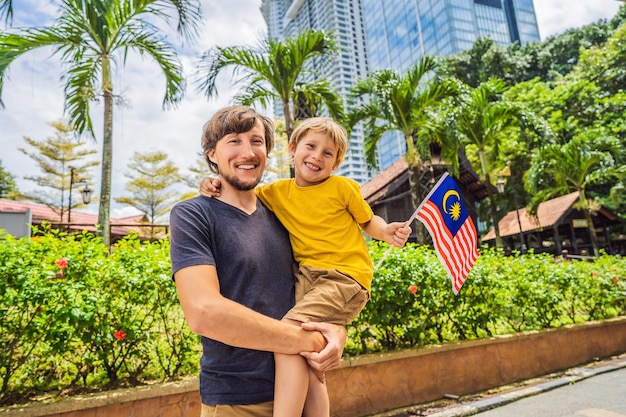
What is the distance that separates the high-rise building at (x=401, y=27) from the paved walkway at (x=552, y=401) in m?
55.1

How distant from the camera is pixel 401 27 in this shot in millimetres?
103250

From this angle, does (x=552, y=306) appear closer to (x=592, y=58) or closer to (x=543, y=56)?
(x=592, y=58)

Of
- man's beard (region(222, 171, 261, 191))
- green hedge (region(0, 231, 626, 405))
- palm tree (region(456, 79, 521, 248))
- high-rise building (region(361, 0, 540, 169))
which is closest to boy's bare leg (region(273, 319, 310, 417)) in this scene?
man's beard (region(222, 171, 261, 191))

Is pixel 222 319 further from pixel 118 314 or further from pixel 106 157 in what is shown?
pixel 106 157

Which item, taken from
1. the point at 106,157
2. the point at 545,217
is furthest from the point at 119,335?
the point at 545,217

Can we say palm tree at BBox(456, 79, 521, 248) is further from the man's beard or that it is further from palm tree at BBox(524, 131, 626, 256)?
the man's beard

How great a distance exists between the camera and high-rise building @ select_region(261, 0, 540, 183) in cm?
8475

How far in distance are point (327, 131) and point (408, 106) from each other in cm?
1040

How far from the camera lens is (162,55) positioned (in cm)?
900

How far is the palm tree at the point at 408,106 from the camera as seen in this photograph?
11.4m

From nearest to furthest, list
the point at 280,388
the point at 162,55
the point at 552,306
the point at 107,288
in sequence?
the point at 280,388 → the point at 107,288 → the point at 552,306 → the point at 162,55

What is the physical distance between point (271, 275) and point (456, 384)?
4.82 metres

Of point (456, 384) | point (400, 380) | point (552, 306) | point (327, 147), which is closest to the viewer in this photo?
point (327, 147)

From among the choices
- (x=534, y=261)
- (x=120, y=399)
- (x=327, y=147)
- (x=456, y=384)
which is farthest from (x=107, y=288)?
(x=534, y=261)
